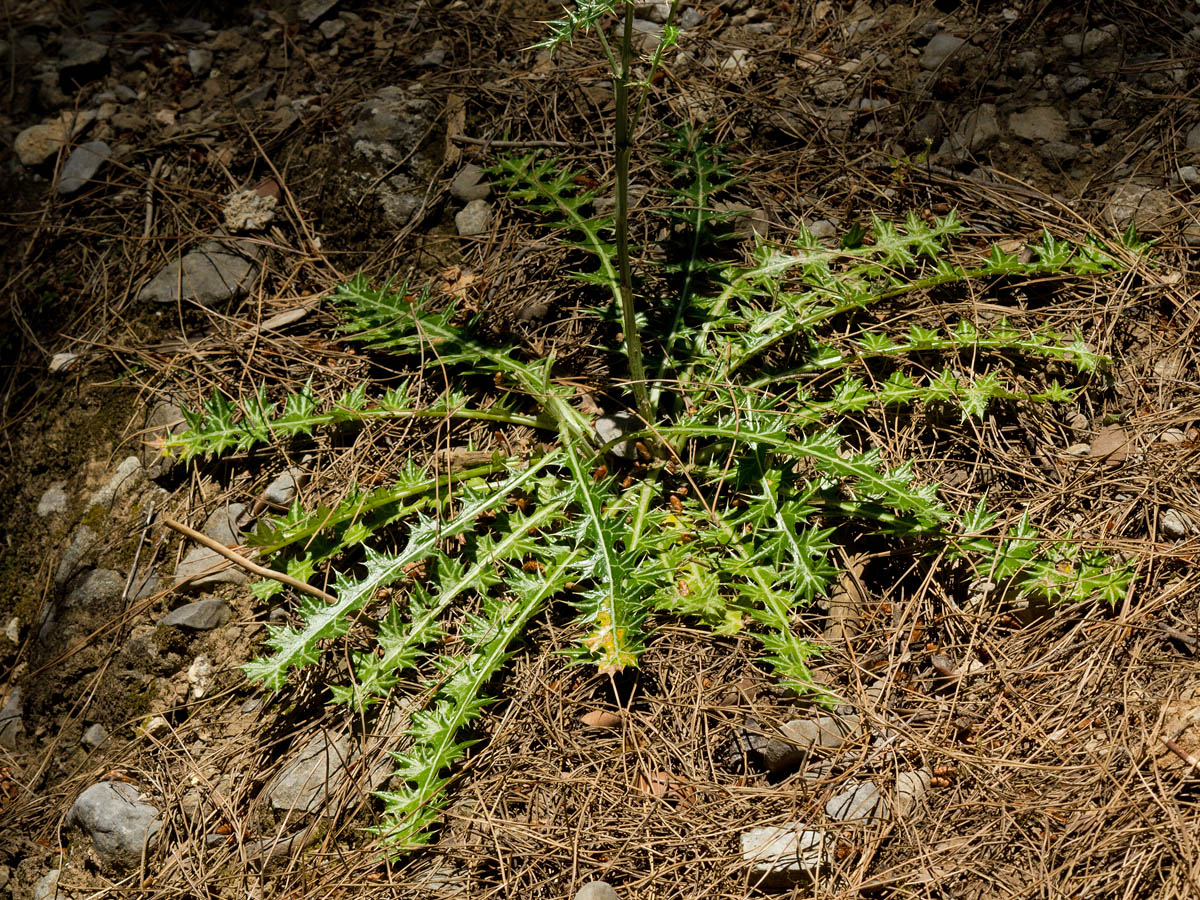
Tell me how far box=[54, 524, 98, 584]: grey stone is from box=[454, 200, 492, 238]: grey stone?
1.63 m

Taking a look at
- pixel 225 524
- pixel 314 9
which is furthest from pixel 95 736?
pixel 314 9

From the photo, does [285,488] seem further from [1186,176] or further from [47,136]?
[1186,176]

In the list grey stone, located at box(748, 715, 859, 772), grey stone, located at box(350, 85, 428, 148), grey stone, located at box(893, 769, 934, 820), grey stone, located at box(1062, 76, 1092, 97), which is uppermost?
grey stone, located at box(350, 85, 428, 148)

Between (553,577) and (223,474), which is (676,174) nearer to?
(553,577)

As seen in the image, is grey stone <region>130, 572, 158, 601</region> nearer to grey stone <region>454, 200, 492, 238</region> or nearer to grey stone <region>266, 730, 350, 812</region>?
grey stone <region>266, 730, 350, 812</region>

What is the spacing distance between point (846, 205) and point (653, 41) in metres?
1.10

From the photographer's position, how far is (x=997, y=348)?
2.71 m

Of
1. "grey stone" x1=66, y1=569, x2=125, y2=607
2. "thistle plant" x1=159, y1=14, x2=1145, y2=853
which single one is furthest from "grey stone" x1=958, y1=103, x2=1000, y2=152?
"grey stone" x1=66, y1=569, x2=125, y2=607

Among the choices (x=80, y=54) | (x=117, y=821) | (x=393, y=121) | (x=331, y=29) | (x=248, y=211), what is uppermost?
(x=80, y=54)

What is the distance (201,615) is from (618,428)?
54.9 inches

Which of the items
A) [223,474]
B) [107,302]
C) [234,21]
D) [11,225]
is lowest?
[223,474]

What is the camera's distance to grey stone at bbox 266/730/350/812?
2303 mm

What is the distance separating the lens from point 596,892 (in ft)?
6.48

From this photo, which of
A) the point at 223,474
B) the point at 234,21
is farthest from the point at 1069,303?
the point at 234,21
